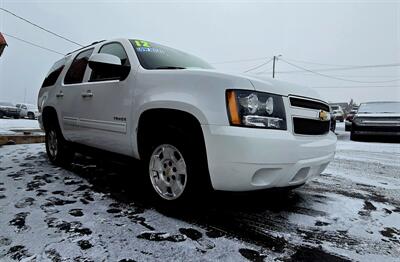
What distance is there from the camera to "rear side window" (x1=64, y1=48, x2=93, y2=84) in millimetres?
3772

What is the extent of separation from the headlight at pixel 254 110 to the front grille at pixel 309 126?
0.17 meters

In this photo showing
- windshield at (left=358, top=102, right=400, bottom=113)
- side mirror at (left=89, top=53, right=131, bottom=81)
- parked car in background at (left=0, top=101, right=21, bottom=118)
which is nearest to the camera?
side mirror at (left=89, top=53, right=131, bottom=81)

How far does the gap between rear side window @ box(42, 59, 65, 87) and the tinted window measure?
1.25m

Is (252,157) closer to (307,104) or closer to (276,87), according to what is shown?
(276,87)

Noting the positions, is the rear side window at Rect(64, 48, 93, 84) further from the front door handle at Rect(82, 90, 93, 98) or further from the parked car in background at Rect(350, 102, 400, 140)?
the parked car in background at Rect(350, 102, 400, 140)

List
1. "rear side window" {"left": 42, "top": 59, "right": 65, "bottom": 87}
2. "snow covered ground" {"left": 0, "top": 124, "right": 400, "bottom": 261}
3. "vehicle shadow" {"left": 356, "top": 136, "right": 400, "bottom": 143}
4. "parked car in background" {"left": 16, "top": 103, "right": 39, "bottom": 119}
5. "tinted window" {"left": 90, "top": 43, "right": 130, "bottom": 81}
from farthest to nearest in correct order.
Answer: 1. "parked car in background" {"left": 16, "top": 103, "right": 39, "bottom": 119}
2. "vehicle shadow" {"left": 356, "top": 136, "right": 400, "bottom": 143}
3. "rear side window" {"left": 42, "top": 59, "right": 65, "bottom": 87}
4. "tinted window" {"left": 90, "top": 43, "right": 130, "bottom": 81}
5. "snow covered ground" {"left": 0, "top": 124, "right": 400, "bottom": 261}

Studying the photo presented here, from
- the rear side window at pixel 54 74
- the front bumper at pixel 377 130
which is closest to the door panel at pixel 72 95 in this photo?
the rear side window at pixel 54 74

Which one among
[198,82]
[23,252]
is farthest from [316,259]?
[23,252]

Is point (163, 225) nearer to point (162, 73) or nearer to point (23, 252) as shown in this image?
point (23, 252)

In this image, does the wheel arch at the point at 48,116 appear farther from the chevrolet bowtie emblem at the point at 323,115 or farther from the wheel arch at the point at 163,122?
the chevrolet bowtie emblem at the point at 323,115

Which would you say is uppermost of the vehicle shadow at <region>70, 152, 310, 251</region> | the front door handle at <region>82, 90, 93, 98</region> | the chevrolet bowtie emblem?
the front door handle at <region>82, 90, 93, 98</region>

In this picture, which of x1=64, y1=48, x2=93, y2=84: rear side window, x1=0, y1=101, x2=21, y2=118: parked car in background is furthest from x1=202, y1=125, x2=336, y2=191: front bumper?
x1=0, y1=101, x2=21, y2=118: parked car in background

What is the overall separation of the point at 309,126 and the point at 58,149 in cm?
368

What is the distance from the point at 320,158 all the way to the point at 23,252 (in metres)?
2.33
